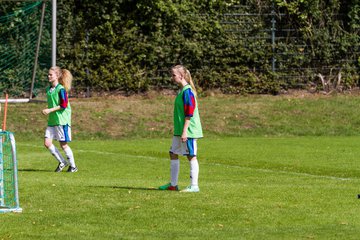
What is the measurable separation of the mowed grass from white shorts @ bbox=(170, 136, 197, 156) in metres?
0.55

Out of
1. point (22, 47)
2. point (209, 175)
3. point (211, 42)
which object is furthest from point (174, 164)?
point (211, 42)

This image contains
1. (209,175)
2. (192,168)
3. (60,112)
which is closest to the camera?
(192,168)

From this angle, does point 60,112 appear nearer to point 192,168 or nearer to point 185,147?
point 185,147

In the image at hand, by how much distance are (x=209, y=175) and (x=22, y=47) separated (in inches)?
414

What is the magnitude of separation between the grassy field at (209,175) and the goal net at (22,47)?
841mm

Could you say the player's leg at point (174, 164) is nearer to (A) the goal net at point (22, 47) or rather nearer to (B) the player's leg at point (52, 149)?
(B) the player's leg at point (52, 149)

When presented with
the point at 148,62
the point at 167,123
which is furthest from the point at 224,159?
the point at 148,62

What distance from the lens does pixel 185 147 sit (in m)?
13.2

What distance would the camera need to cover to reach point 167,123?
25.3 m

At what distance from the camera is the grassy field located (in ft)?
33.8

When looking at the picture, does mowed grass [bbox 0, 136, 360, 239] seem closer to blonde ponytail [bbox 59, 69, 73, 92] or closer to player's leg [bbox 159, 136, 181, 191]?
player's leg [bbox 159, 136, 181, 191]

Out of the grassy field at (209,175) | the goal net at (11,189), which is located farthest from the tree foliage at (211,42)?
the goal net at (11,189)

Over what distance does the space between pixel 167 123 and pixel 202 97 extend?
10.4 ft

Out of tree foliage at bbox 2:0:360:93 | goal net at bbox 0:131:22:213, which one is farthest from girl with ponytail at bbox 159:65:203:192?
tree foliage at bbox 2:0:360:93
